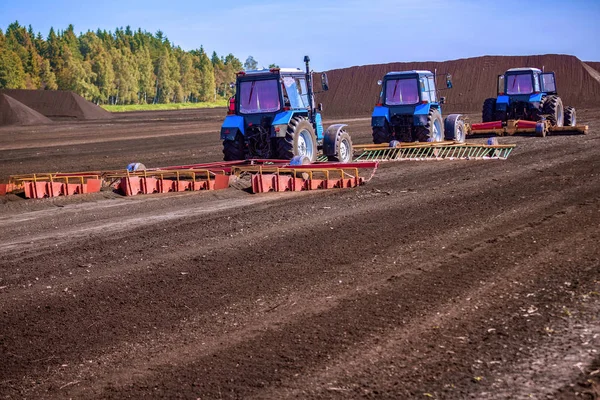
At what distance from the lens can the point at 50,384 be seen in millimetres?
5031

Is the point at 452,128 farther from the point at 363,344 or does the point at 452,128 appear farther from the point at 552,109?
the point at 363,344

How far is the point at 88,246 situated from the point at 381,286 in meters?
4.12

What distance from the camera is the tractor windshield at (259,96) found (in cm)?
1619

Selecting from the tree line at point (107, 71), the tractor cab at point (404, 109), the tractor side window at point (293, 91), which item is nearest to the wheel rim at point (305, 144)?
the tractor side window at point (293, 91)

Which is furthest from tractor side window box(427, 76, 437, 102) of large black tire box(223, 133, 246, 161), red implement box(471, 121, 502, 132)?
large black tire box(223, 133, 246, 161)

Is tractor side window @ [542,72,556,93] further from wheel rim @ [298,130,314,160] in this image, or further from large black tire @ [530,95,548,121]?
wheel rim @ [298,130,314,160]

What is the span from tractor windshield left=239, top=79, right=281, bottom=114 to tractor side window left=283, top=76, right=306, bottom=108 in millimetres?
213

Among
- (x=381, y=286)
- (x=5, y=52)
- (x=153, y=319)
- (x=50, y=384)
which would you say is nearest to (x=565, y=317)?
(x=381, y=286)

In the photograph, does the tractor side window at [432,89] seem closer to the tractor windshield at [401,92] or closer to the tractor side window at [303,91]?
the tractor windshield at [401,92]

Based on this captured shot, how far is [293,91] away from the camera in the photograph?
16391 millimetres

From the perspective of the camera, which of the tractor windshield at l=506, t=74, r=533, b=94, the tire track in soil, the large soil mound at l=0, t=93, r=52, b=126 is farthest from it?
the large soil mound at l=0, t=93, r=52, b=126

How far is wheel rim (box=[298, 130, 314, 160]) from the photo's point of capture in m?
16.4

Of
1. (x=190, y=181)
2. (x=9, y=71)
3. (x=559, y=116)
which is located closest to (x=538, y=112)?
(x=559, y=116)

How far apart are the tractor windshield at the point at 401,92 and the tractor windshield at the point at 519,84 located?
625cm
